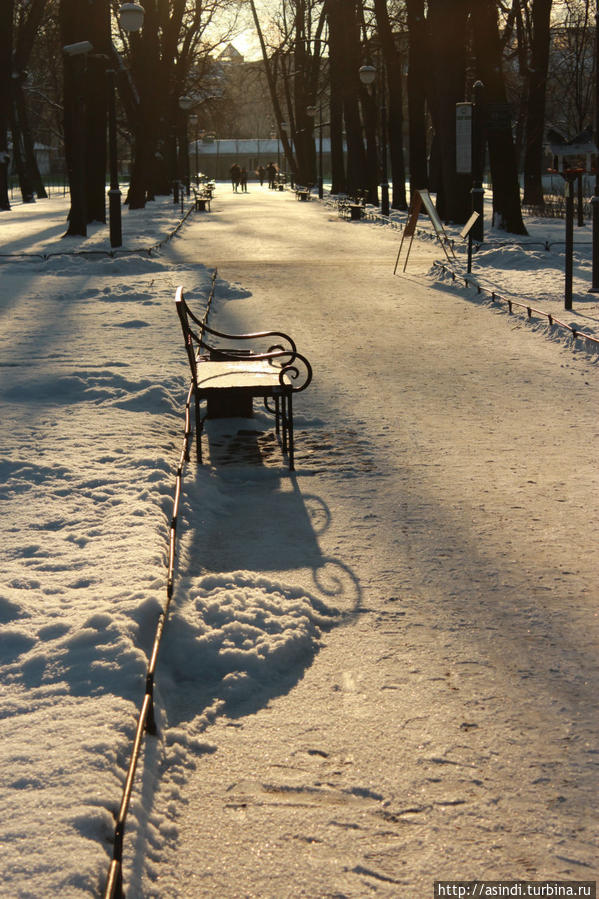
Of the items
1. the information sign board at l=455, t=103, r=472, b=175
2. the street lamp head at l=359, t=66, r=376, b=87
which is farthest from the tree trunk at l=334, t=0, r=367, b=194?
the information sign board at l=455, t=103, r=472, b=175

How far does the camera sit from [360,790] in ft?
10.9

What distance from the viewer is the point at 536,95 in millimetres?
33125

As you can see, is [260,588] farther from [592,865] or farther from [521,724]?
[592,865]

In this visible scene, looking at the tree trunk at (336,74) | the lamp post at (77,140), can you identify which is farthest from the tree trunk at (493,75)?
the tree trunk at (336,74)

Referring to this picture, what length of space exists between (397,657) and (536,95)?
104ft

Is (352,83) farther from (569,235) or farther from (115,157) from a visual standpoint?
(569,235)

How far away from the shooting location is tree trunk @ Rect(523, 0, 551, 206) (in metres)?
31.8

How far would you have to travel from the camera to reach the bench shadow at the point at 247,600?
405 cm

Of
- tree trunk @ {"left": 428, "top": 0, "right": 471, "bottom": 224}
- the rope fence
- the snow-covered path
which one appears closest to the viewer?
the snow-covered path

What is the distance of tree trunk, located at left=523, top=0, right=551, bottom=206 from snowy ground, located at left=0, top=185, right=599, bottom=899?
80.7 feet

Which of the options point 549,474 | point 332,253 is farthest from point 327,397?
point 332,253

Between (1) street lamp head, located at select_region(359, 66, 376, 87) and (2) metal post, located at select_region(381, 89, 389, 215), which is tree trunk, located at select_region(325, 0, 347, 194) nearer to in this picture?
(1) street lamp head, located at select_region(359, 66, 376, 87)

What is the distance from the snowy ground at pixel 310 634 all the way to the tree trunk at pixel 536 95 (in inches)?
969

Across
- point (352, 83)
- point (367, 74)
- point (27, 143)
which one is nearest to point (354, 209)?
point (367, 74)
